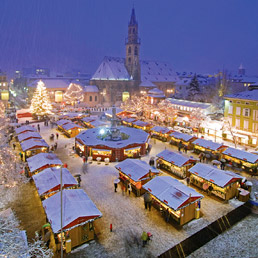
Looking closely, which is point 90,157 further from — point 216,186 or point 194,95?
point 194,95

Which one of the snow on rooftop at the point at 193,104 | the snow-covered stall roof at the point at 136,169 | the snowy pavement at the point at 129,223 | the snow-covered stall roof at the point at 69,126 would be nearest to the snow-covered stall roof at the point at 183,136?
the snow-covered stall roof at the point at 136,169

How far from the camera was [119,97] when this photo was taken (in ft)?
242

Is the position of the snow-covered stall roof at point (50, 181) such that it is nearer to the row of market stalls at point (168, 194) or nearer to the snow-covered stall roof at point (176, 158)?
the row of market stalls at point (168, 194)

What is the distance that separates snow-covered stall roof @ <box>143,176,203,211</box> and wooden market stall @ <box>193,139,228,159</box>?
12.6 m

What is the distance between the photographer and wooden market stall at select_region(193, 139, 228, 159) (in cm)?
2819

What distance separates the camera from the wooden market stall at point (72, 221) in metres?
12.9

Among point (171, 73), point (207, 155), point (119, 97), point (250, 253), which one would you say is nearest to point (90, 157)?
point (207, 155)

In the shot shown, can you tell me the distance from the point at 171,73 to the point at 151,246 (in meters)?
77.3

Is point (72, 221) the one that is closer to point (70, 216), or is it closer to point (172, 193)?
point (70, 216)

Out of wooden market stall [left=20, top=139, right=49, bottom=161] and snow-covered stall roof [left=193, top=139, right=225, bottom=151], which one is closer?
wooden market stall [left=20, top=139, right=49, bottom=161]

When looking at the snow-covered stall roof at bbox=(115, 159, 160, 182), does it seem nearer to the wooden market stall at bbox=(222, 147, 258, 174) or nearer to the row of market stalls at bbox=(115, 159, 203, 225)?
the row of market stalls at bbox=(115, 159, 203, 225)

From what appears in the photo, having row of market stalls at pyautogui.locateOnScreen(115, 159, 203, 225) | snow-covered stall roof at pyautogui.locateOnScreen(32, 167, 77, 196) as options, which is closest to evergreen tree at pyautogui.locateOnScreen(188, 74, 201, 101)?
row of market stalls at pyautogui.locateOnScreen(115, 159, 203, 225)

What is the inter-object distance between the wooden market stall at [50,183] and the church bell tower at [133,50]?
6050cm

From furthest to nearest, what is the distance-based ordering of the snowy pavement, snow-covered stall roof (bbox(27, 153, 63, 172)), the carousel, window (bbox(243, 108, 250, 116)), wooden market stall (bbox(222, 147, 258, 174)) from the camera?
window (bbox(243, 108, 250, 116)), the carousel, wooden market stall (bbox(222, 147, 258, 174)), snow-covered stall roof (bbox(27, 153, 63, 172)), the snowy pavement
